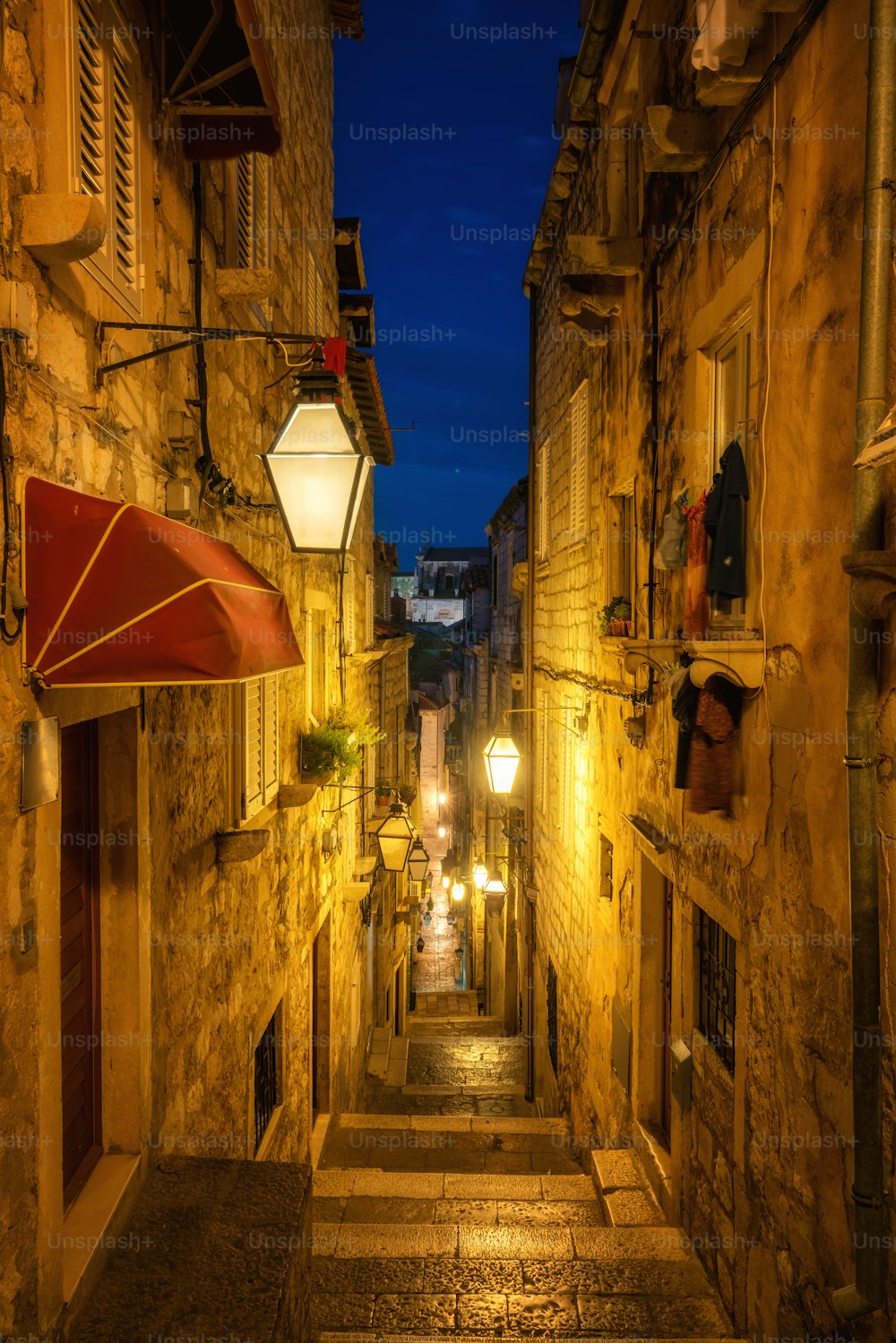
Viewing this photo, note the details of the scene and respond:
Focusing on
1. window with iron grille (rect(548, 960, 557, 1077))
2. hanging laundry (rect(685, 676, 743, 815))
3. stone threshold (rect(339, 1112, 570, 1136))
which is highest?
hanging laundry (rect(685, 676, 743, 815))

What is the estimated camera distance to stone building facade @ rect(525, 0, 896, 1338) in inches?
130

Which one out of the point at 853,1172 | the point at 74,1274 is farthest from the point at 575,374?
the point at 74,1274

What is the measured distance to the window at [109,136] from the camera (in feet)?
10.5

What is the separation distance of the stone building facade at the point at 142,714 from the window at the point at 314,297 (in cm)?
86

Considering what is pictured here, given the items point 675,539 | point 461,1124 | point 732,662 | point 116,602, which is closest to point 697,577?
point 675,539

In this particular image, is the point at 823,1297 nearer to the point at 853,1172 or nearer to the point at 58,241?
the point at 853,1172

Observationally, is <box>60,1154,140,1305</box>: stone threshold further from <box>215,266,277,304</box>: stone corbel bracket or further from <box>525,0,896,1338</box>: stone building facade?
<box>215,266,277,304</box>: stone corbel bracket

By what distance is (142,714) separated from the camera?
376cm

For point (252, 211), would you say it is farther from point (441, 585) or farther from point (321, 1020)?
point (441, 585)

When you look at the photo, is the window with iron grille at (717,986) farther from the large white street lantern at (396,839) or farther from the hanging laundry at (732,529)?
the large white street lantern at (396,839)

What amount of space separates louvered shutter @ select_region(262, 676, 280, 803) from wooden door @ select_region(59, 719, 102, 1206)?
8.31ft

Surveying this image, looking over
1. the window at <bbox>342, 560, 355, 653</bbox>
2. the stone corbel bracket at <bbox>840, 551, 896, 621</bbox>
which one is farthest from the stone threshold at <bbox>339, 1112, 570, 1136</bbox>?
the stone corbel bracket at <bbox>840, 551, 896, 621</bbox>

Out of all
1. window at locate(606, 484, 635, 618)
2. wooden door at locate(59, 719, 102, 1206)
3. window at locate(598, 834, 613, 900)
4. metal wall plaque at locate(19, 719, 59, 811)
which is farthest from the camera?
window at locate(598, 834, 613, 900)

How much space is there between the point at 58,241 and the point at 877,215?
2833 mm
